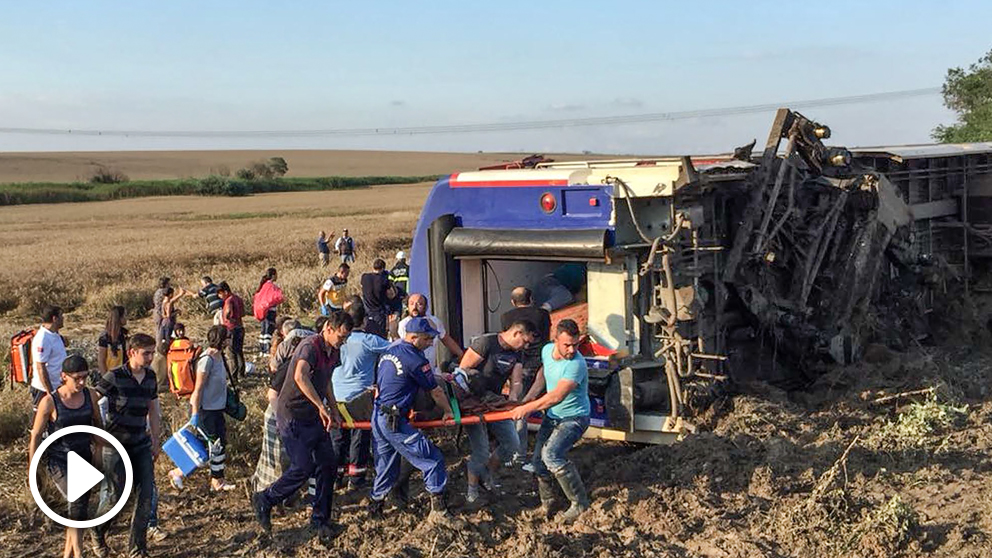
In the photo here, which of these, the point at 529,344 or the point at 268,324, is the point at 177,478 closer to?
the point at 529,344

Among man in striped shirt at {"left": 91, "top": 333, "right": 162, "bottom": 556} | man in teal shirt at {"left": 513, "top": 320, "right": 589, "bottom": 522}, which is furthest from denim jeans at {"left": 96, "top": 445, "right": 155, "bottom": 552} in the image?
man in teal shirt at {"left": 513, "top": 320, "right": 589, "bottom": 522}

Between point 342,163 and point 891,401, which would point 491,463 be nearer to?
point 891,401

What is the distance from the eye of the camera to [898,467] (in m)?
6.92

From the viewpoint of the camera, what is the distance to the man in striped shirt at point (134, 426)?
6.16 metres

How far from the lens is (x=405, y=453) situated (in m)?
6.51

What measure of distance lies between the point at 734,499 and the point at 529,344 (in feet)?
5.72

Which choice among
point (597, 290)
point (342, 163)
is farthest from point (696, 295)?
point (342, 163)

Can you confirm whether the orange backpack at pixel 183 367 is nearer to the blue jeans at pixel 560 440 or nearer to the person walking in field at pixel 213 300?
the blue jeans at pixel 560 440

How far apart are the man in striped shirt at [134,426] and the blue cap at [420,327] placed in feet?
5.55

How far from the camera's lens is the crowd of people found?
6.19 m

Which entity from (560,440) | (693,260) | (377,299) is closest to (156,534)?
(560,440)

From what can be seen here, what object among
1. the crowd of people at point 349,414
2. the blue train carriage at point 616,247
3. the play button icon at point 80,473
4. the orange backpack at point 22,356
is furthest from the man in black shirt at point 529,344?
the orange backpack at point 22,356

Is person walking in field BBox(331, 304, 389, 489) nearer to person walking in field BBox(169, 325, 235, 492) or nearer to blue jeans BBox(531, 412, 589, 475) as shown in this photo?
person walking in field BBox(169, 325, 235, 492)

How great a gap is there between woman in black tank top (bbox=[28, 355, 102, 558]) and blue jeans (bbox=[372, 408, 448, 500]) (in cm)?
181
